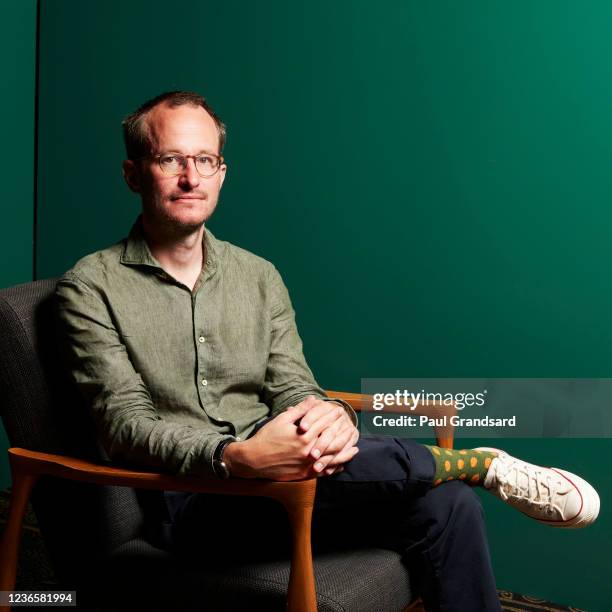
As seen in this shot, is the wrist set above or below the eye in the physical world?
below

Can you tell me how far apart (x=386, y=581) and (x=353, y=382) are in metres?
1.15

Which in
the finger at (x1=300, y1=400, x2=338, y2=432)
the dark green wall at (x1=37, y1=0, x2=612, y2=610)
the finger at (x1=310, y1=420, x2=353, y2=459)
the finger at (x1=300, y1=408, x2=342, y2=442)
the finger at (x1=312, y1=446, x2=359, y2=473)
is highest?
the dark green wall at (x1=37, y1=0, x2=612, y2=610)

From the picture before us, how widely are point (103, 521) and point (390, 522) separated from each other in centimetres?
60

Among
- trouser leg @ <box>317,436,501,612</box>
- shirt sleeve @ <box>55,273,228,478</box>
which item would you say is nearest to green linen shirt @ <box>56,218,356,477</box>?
shirt sleeve @ <box>55,273,228,478</box>

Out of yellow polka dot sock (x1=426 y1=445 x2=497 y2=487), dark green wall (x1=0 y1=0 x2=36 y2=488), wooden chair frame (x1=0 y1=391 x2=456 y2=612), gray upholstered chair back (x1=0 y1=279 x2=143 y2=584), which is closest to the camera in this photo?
wooden chair frame (x1=0 y1=391 x2=456 y2=612)

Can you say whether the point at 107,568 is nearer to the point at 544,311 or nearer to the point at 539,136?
the point at 544,311

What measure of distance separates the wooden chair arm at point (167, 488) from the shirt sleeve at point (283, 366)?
0.51 meters

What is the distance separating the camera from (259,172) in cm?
282

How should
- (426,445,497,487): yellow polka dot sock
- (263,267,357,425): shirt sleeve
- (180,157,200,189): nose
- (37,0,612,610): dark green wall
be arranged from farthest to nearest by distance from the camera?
(37,0,612,610): dark green wall
(263,267,357,425): shirt sleeve
(180,157,200,189): nose
(426,445,497,487): yellow polka dot sock

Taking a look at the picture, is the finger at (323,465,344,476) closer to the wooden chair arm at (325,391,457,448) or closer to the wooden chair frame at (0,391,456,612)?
the wooden chair frame at (0,391,456,612)

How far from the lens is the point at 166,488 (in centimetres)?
152

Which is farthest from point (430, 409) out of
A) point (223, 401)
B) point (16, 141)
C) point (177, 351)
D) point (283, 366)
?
point (16, 141)

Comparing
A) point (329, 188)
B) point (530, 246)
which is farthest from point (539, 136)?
point (329, 188)

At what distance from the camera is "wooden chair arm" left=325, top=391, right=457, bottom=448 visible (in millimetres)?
2061
